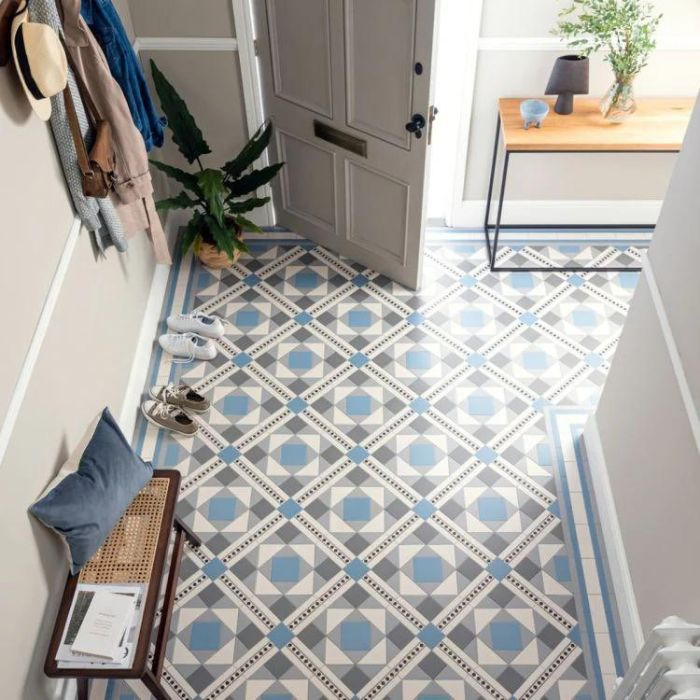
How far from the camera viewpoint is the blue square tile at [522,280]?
4422 mm

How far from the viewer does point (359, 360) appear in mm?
4066

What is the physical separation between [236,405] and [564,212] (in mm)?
2172

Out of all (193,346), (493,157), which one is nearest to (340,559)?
(193,346)

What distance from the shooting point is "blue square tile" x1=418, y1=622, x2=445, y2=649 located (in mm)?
3117

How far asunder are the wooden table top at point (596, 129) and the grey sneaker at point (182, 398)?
74.2 inches

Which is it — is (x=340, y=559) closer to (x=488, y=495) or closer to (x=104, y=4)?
(x=488, y=495)

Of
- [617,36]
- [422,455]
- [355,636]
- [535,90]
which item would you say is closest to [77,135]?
[422,455]

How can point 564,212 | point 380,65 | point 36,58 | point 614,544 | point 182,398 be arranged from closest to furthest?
1. point 36,58
2. point 614,544
3. point 380,65
4. point 182,398
5. point 564,212

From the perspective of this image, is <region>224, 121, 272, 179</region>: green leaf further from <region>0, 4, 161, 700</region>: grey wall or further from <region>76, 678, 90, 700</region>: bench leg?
<region>76, 678, 90, 700</region>: bench leg

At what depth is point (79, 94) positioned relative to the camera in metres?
2.96

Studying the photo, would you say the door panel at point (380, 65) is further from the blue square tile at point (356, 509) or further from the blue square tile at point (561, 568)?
the blue square tile at point (561, 568)

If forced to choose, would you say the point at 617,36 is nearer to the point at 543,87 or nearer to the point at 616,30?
the point at 616,30

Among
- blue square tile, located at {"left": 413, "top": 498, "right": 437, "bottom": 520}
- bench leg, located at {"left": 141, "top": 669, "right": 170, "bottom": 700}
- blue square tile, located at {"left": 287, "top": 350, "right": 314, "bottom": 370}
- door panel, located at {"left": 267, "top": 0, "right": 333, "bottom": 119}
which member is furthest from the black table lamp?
bench leg, located at {"left": 141, "top": 669, "right": 170, "bottom": 700}

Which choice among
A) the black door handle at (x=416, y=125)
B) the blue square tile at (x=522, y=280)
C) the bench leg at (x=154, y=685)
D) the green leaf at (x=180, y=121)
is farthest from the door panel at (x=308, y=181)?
the bench leg at (x=154, y=685)
